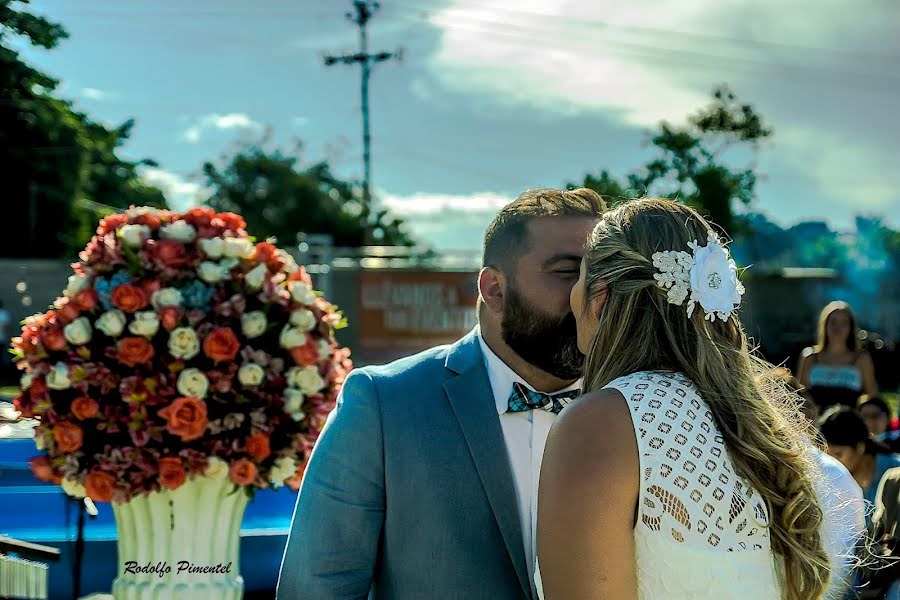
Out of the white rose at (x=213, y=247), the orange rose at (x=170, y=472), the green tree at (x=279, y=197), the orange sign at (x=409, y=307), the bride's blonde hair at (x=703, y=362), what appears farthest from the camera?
the green tree at (x=279, y=197)

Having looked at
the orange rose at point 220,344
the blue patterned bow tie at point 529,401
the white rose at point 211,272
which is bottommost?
the blue patterned bow tie at point 529,401

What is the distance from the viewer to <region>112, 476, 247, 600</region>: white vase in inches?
122

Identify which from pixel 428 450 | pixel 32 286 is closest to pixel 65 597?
pixel 428 450

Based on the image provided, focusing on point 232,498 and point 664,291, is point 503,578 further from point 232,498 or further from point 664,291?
point 232,498

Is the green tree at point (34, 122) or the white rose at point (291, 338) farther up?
the green tree at point (34, 122)

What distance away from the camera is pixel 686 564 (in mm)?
1729

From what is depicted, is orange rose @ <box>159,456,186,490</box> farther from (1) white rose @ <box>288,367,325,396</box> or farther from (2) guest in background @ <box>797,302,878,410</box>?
(2) guest in background @ <box>797,302,878,410</box>

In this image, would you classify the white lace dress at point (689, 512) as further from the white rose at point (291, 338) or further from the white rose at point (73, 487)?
the white rose at point (73, 487)

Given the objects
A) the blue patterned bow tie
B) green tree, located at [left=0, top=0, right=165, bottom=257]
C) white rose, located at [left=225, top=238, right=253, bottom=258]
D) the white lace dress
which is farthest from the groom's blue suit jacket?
green tree, located at [left=0, top=0, right=165, bottom=257]

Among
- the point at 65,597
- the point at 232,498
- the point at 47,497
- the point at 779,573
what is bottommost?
the point at 65,597

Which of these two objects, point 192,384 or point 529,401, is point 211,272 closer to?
point 192,384

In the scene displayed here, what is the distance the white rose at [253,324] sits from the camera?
3143mm

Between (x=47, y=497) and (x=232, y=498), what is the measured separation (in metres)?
1.95

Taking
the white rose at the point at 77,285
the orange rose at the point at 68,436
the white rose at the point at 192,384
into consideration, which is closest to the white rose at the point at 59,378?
the orange rose at the point at 68,436
